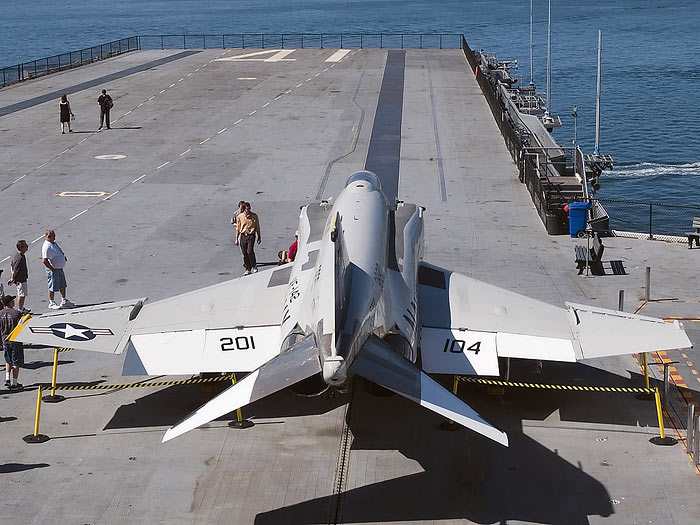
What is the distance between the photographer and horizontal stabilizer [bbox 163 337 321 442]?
1260cm

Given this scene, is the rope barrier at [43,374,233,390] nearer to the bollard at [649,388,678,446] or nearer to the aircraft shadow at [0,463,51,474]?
the aircraft shadow at [0,463,51,474]

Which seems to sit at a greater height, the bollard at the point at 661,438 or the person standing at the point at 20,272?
the person standing at the point at 20,272

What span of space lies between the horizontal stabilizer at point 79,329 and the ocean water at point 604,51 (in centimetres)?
4294

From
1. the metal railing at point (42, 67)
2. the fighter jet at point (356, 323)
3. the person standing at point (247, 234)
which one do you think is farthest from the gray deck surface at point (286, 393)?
the metal railing at point (42, 67)

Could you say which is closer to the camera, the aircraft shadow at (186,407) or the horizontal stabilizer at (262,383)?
the horizontal stabilizer at (262,383)

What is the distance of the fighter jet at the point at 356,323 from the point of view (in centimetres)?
1427

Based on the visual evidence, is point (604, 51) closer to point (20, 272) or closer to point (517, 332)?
point (20, 272)

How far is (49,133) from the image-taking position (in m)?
45.9

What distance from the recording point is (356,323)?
14.3 metres

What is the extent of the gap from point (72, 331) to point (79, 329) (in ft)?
0.51

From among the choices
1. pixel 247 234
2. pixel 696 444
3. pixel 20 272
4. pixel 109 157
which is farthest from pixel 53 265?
pixel 109 157

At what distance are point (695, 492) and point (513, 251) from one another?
14016mm

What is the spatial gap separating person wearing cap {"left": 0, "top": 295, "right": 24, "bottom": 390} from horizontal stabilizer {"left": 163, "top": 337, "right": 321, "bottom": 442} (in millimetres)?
6207

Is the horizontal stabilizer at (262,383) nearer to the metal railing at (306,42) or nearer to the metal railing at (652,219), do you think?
the metal railing at (652,219)
